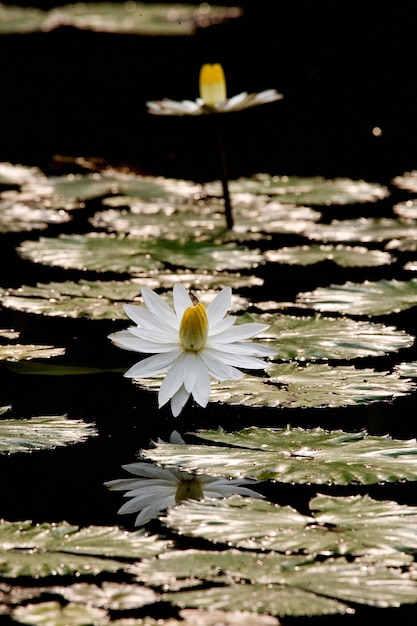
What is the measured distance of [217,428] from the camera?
1.72 m

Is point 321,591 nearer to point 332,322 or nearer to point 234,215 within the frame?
point 332,322

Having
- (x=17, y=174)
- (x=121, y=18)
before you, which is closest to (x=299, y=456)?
(x=17, y=174)

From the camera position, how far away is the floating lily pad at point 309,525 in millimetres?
1325

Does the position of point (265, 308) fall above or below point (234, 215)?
below

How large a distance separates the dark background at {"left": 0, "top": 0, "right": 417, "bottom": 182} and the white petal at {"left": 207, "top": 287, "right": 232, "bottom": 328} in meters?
2.10

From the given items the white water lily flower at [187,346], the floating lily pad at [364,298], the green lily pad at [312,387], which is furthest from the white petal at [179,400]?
the floating lily pad at [364,298]

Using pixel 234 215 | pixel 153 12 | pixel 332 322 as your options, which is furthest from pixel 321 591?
pixel 153 12

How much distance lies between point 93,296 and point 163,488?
1014 millimetres

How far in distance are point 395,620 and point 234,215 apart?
2.27 m

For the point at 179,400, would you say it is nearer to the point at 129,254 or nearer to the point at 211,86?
the point at 129,254

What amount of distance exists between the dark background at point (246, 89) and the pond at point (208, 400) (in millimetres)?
445

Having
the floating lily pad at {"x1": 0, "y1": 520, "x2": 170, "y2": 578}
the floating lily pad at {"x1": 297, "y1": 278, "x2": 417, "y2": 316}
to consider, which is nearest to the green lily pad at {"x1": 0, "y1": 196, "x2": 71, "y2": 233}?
the floating lily pad at {"x1": 297, "y1": 278, "x2": 417, "y2": 316}

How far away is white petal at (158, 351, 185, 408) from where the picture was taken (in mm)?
1687

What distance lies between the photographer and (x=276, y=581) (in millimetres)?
1235
